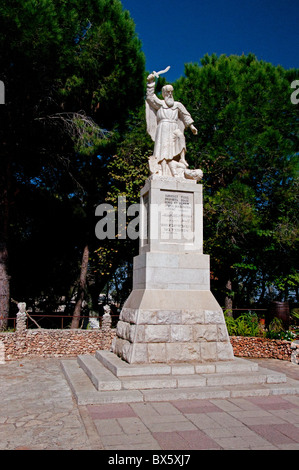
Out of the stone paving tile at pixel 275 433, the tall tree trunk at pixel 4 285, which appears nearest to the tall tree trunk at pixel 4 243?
the tall tree trunk at pixel 4 285

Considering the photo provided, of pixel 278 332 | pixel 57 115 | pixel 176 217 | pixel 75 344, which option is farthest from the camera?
pixel 57 115

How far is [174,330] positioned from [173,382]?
1.00 m

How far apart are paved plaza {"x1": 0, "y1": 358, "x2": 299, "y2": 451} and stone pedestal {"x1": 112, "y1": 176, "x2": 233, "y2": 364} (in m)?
1.19

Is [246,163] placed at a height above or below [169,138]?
above

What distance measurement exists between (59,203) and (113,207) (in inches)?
91.5

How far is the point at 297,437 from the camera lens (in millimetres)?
3762

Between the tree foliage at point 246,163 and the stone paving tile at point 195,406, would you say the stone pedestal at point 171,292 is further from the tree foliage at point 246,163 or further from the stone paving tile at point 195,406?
the tree foliage at point 246,163

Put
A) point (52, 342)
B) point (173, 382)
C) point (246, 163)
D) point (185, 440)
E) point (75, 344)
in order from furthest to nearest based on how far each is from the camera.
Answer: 1. point (246, 163)
2. point (75, 344)
3. point (52, 342)
4. point (173, 382)
5. point (185, 440)

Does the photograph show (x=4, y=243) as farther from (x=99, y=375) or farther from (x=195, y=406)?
(x=195, y=406)

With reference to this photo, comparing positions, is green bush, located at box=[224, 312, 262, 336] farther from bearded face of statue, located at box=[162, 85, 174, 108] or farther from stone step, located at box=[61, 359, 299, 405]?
bearded face of statue, located at box=[162, 85, 174, 108]

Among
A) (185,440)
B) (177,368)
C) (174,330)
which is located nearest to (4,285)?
(174,330)

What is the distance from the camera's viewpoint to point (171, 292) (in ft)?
21.7

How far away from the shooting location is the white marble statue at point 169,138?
7.53 metres
